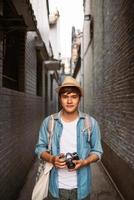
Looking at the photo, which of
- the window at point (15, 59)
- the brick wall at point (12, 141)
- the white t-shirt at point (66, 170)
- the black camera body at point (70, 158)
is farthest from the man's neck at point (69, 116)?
the window at point (15, 59)

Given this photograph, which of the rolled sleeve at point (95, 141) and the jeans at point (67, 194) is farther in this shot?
the rolled sleeve at point (95, 141)

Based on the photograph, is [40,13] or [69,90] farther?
[40,13]

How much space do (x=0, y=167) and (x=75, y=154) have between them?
2764mm

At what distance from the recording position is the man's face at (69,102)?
338 centimetres

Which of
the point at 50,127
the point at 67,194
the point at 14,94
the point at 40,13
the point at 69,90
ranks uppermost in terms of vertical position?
the point at 40,13

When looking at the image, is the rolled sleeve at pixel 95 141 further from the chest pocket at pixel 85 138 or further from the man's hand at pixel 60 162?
the man's hand at pixel 60 162

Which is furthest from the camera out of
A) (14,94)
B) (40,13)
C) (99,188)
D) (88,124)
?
(40,13)

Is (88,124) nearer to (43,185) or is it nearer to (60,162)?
(60,162)

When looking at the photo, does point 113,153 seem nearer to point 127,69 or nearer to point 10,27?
point 127,69

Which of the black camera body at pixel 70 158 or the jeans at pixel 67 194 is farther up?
the black camera body at pixel 70 158

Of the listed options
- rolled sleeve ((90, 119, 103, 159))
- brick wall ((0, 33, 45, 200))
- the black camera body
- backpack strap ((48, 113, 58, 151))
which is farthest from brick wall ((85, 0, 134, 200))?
the black camera body

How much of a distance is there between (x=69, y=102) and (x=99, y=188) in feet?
17.9

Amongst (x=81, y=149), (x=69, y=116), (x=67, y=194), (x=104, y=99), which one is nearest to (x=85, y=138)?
(x=81, y=149)

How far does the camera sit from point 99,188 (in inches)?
334
